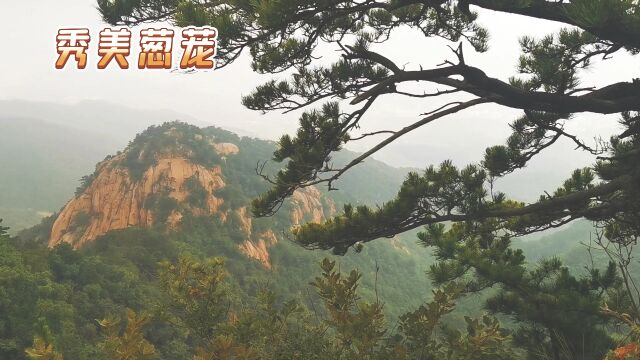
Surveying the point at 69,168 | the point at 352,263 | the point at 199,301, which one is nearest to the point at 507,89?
the point at 199,301

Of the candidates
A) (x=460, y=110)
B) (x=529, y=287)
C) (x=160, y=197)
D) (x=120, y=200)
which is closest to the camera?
(x=460, y=110)

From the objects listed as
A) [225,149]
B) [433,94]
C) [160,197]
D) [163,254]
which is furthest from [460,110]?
[225,149]

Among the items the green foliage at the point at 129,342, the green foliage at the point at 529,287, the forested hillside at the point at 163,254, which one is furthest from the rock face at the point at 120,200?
the green foliage at the point at 129,342

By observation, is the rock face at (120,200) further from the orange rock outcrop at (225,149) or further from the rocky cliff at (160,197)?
the orange rock outcrop at (225,149)

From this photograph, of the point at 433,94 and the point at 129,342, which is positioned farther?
the point at 433,94

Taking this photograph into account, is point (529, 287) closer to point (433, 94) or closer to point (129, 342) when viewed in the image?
point (433, 94)

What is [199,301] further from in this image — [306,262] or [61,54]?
[306,262]

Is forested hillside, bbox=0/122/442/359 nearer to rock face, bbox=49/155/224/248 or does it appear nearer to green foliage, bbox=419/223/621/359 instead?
rock face, bbox=49/155/224/248

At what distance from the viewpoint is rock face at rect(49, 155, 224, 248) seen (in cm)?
3775

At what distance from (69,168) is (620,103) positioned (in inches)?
5878

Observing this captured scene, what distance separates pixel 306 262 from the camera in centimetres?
4372

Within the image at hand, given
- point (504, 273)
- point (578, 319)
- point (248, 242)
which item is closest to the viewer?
point (578, 319)

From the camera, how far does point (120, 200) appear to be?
4025cm

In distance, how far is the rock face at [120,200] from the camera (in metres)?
37.8
